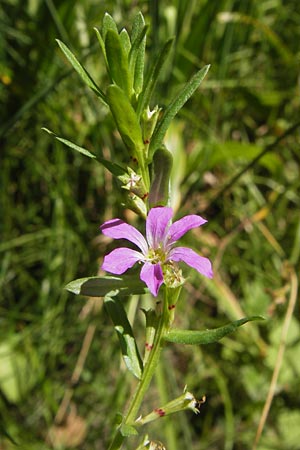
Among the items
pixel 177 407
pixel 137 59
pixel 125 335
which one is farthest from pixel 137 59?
pixel 177 407

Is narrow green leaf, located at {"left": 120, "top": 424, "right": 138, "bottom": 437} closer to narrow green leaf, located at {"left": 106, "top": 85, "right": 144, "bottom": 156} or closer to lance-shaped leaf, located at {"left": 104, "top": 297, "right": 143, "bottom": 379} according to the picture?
lance-shaped leaf, located at {"left": 104, "top": 297, "right": 143, "bottom": 379}

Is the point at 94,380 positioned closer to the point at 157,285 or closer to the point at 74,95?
the point at 74,95

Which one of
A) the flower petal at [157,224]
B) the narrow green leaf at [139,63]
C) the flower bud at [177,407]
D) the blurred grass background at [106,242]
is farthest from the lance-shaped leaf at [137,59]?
the blurred grass background at [106,242]

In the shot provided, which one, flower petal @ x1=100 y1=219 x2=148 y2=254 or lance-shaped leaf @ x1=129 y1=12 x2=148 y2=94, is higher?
lance-shaped leaf @ x1=129 y1=12 x2=148 y2=94

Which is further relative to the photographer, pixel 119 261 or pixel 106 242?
pixel 106 242

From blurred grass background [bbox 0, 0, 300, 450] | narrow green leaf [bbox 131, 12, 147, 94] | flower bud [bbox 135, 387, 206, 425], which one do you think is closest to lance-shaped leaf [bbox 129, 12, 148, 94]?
narrow green leaf [bbox 131, 12, 147, 94]

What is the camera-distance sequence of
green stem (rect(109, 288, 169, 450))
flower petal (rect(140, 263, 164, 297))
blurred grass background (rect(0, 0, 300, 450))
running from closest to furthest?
flower petal (rect(140, 263, 164, 297))
green stem (rect(109, 288, 169, 450))
blurred grass background (rect(0, 0, 300, 450))

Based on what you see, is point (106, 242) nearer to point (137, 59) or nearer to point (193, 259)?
point (137, 59)
